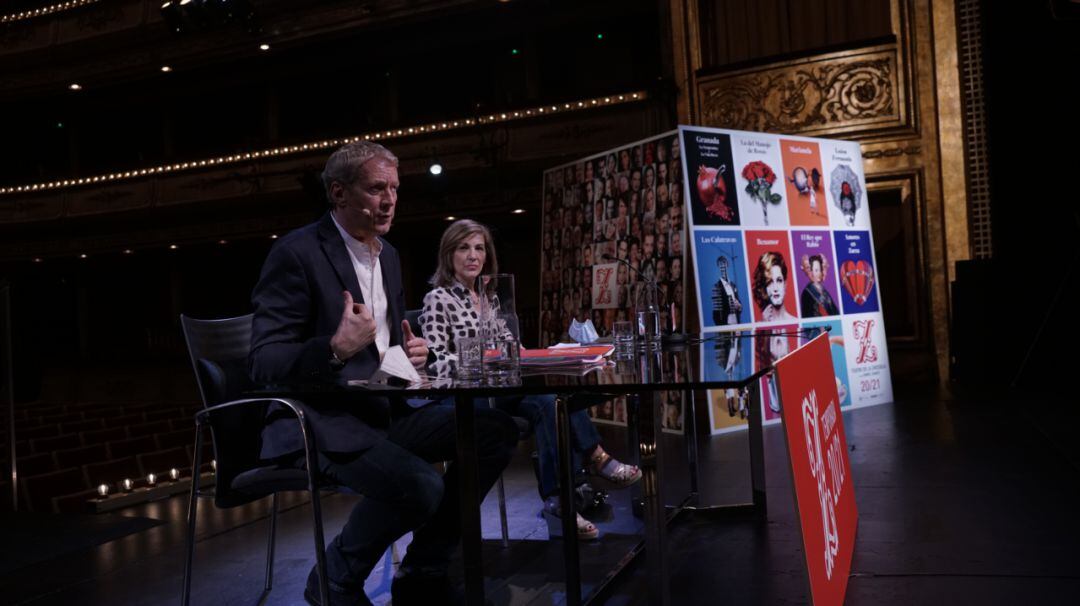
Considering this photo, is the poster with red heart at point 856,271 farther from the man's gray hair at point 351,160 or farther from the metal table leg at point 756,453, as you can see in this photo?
the man's gray hair at point 351,160

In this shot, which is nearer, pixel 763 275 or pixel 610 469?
pixel 610 469

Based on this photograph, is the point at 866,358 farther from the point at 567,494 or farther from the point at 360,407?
the point at 360,407

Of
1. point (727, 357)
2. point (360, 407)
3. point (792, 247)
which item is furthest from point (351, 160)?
point (792, 247)

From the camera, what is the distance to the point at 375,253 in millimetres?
2178

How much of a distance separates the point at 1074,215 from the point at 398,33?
8.85 metres

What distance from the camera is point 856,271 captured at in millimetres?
5254

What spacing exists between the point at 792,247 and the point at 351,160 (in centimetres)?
357

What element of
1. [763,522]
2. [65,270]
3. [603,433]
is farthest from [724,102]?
[65,270]

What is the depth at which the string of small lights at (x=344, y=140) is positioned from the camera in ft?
30.6

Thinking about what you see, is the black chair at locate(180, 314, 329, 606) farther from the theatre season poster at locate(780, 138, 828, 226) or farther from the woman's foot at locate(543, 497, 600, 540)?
the theatre season poster at locate(780, 138, 828, 226)

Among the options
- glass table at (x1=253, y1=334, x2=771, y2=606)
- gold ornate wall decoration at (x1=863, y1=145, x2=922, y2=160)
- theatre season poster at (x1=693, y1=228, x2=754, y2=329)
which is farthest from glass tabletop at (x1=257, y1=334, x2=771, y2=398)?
gold ornate wall decoration at (x1=863, y1=145, x2=922, y2=160)

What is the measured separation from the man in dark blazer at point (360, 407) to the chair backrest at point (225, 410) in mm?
107

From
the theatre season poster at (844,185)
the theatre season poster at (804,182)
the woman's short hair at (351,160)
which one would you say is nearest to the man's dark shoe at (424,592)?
the woman's short hair at (351,160)

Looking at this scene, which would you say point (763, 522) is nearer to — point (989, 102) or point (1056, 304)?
point (1056, 304)
